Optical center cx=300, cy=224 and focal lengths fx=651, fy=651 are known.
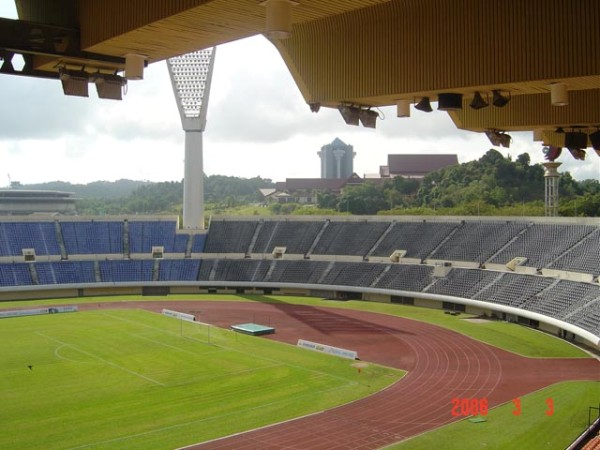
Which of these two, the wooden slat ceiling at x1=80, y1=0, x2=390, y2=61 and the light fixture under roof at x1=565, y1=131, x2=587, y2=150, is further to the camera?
the light fixture under roof at x1=565, y1=131, x2=587, y2=150

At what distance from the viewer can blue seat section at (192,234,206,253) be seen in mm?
65438

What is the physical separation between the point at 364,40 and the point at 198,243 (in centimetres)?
5886

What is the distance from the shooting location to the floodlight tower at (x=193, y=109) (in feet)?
201

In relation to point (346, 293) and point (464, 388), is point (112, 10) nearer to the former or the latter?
point (464, 388)

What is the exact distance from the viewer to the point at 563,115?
11.6m

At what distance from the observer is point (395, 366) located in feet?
108

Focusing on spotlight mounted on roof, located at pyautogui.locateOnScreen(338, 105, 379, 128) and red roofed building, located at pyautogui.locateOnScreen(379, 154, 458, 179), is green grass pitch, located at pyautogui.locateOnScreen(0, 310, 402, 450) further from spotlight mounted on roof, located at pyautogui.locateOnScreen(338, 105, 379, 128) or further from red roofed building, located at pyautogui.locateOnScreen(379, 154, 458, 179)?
red roofed building, located at pyautogui.locateOnScreen(379, 154, 458, 179)

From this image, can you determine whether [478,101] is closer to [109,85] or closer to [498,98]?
[498,98]

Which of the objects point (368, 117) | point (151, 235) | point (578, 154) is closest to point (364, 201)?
point (151, 235)

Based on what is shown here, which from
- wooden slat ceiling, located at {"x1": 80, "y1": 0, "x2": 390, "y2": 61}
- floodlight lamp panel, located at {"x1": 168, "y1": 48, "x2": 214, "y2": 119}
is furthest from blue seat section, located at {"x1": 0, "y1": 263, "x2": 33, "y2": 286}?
wooden slat ceiling, located at {"x1": 80, "y1": 0, "x2": 390, "y2": 61}

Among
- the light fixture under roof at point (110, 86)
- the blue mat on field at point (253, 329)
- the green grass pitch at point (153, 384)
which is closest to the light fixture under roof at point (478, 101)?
the light fixture under roof at point (110, 86)

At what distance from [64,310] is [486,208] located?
51.5 metres

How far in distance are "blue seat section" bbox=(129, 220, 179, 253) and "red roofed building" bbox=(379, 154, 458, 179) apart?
8338 centimetres

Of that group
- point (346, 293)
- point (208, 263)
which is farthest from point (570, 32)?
point (208, 263)
